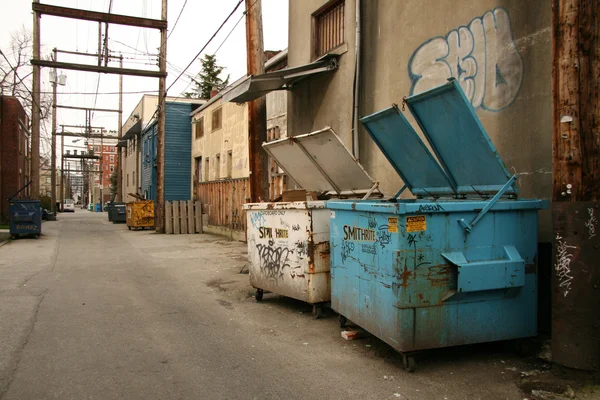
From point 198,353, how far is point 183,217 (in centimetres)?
1636

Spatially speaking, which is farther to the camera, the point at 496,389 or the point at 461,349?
the point at 461,349

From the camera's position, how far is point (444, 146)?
17.1ft

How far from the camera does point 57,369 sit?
14.0 ft

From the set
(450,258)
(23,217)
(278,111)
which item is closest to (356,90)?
(278,111)

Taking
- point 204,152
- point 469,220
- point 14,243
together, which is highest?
point 204,152

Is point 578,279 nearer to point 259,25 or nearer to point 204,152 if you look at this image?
point 259,25

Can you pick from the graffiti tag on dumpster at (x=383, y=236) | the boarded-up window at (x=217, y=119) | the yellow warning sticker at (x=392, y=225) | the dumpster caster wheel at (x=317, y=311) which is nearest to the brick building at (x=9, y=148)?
the boarded-up window at (x=217, y=119)

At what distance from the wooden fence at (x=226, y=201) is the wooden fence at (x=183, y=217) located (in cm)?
44

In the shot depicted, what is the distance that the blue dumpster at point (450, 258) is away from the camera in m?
4.05

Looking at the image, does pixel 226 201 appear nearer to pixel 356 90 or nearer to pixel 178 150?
pixel 178 150

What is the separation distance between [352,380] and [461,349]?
1.39 metres

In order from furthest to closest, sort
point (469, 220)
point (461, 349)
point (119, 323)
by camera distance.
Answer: point (119, 323) < point (461, 349) < point (469, 220)

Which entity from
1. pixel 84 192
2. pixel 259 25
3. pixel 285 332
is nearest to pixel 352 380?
pixel 285 332

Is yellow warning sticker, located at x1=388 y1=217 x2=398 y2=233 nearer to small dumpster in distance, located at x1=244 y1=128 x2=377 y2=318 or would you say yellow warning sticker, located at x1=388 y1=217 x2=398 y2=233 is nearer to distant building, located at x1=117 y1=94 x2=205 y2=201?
small dumpster in distance, located at x1=244 y1=128 x2=377 y2=318
